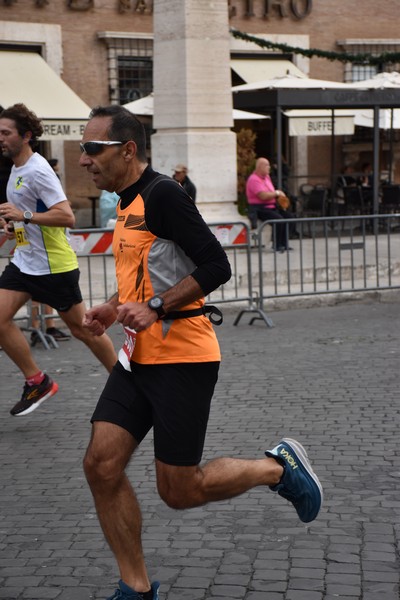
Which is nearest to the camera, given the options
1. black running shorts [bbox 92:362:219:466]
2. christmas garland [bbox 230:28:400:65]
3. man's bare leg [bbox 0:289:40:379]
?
black running shorts [bbox 92:362:219:466]

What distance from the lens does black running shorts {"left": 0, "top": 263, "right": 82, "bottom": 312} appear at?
7.51 metres

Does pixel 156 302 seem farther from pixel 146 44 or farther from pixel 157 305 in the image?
pixel 146 44

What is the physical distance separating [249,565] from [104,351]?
2.71 m

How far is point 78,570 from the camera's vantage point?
4750 mm

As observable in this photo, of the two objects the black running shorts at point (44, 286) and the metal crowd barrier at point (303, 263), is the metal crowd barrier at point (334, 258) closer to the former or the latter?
→ the metal crowd barrier at point (303, 263)

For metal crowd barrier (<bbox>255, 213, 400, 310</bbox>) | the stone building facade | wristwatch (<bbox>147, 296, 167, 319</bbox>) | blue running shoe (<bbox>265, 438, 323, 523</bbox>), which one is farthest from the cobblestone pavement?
the stone building facade

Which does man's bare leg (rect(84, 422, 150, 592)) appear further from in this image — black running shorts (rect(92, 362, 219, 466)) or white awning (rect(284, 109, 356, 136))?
white awning (rect(284, 109, 356, 136))

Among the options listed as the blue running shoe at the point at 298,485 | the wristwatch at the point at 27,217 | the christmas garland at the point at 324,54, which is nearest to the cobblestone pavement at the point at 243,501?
the blue running shoe at the point at 298,485

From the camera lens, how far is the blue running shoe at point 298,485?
14.8 ft

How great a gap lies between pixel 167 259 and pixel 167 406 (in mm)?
545

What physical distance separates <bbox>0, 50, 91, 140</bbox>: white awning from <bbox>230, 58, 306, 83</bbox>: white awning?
5182 mm

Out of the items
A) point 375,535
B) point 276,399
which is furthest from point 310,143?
point 375,535

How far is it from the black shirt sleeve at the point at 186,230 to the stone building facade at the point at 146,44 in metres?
20.5

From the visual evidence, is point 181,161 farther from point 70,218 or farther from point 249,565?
point 249,565
